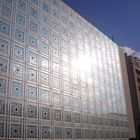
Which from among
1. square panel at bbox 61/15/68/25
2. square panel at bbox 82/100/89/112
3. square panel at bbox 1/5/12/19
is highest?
square panel at bbox 61/15/68/25

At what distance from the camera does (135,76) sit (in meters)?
16.1

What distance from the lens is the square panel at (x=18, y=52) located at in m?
5.94

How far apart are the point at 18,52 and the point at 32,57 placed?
0.49m

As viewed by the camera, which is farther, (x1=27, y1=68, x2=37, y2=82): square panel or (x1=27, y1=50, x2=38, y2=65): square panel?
(x1=27, y1=50, x2=38, y2=65): square panel

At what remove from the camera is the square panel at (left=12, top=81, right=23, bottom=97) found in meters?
5.58

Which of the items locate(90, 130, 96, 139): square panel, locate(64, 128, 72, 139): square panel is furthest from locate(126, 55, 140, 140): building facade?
locate(64, 128, 72, 139): square panel

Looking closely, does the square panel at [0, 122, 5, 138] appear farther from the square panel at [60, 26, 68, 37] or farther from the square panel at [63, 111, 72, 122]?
the square panel at [60, 26, 68, 37]

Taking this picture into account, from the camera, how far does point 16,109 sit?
17.9 feet

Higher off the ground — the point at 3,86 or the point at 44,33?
the point at 44,33

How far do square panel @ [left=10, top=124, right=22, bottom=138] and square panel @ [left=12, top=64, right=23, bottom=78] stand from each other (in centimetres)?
121

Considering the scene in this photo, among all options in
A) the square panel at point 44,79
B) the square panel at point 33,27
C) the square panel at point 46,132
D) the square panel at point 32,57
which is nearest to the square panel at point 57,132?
the square panel at point 46,132

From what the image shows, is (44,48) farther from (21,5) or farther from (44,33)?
(21,5)

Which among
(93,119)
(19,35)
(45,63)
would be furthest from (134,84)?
(19,35)

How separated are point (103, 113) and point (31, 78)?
3.84 meters
